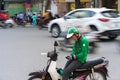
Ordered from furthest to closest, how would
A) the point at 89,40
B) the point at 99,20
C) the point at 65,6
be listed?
the point at 65,6
the point at 99,20
the point at 89,40

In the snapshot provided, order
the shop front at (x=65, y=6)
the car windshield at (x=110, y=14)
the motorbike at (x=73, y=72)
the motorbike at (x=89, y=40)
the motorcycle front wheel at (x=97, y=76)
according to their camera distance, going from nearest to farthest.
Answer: the motorbike at (x=73, y=72) → the motorcycle front wheel at (x=97, y=76) → the motorbike at (x=89, y=40) → the car windshield at (x=110, y=14) → the shop front at (x=65, y=6)

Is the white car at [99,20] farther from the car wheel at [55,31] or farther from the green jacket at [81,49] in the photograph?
the green jacket at [81,49]

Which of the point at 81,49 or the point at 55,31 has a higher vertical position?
the point at 81,49

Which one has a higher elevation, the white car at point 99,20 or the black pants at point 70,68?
the black pants at point 70,68

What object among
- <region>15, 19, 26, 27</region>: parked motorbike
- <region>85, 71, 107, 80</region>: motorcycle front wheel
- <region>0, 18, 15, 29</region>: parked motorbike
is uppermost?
<region>85, 71, 107, 80</region>: motorcycle front wheel

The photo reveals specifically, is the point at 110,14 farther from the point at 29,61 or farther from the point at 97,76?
the point at 97,76

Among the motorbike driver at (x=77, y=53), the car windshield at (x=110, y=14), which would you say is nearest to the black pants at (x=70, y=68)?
the motorbike driver at (x=77, y=53)

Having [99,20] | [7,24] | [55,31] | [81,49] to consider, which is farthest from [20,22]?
[81,49]

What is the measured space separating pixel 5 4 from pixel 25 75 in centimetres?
4417

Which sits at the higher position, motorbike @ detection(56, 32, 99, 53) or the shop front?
motorbike @ detection(56, 32, 99, 53)

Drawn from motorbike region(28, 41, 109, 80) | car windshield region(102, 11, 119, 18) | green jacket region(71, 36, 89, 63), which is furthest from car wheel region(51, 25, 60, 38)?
green jacket region(71, 36, 89, 63)

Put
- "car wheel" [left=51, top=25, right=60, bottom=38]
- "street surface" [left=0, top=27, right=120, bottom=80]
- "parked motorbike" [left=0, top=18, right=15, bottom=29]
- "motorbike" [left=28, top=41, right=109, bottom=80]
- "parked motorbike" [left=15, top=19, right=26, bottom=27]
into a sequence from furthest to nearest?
"parked motorbike" [left=15, top=19, right=26, bottom=27] < "parked motorbike" [left=0, top=18, right=15, bottom=29] < "car wheel" [left=51, top=25, right=60, bottom=38] < "street surface" [left=0, top=27, right=120, bottom=80] < "motorbike" [left=28, top=41, right=109, bottom=80]

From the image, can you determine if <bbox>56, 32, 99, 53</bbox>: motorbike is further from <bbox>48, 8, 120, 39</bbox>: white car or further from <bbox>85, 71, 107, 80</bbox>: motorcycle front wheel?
<bbox>85, 71, 107, 80</bbox>: motorcycle front wheel

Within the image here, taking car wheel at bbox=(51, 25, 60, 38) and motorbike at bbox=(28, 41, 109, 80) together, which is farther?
car wheel at bbox=(51, 25, 60, 38)
